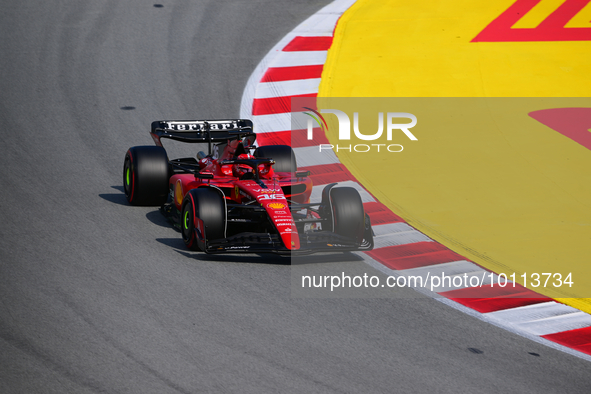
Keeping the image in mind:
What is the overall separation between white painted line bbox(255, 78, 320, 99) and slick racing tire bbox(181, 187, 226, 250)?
5.23 metres

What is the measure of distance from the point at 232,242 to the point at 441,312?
7.22ft

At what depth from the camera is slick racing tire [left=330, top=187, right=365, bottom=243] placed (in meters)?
7.61

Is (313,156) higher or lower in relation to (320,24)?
lower

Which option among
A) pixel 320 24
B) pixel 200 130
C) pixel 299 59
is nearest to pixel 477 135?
pixel 299 59

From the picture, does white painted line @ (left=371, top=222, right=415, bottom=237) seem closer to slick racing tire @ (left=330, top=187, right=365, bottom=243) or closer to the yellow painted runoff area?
the yellow painted runoff area

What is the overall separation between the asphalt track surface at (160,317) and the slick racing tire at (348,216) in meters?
0.35

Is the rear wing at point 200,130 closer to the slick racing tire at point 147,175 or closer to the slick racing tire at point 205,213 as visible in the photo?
the slick racing tire at point 147,175

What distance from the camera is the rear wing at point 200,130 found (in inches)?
368

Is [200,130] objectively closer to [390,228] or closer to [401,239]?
[390,228]

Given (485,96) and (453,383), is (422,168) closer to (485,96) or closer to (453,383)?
(485,96)

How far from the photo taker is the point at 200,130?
31.2 ft

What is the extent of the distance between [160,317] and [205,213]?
1.56m

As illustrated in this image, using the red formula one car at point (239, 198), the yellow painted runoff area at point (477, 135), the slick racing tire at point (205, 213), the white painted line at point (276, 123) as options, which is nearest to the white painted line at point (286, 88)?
the yellow painted runoff area at point (477, 135)

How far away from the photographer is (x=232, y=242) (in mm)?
7215
